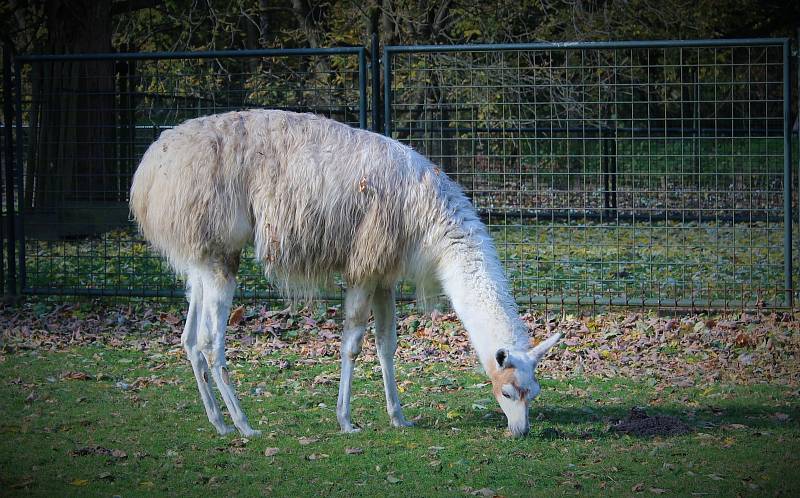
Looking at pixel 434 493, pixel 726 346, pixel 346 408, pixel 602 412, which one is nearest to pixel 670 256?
pixel 726 346

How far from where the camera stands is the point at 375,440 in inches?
225

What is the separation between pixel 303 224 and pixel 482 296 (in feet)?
4.04

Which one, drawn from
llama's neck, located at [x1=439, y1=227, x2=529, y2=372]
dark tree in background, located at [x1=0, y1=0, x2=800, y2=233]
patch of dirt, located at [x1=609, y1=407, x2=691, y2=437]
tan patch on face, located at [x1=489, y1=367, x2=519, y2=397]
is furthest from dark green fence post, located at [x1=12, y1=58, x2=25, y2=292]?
patch of dirt, located at [x1=609, y1=407, x2=691, y2=437]

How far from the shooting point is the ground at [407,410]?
A: 16.2ft

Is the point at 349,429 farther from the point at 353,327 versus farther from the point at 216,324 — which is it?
the point at 216,324

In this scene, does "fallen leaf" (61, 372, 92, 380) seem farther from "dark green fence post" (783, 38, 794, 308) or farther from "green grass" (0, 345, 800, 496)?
"dark green fence post" (783, 38, 794, 308)

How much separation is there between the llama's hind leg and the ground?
0.12 metres

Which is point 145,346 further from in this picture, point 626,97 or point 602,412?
point 626,97

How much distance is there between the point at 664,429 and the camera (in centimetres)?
584

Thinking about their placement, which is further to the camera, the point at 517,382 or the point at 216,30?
the point at 216,30

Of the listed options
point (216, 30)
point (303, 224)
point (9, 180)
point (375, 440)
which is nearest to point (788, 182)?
point (303, 224)

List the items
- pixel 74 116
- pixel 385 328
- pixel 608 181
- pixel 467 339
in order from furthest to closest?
pixel 608 181
pixel 74 116
pixel 467 339
pixel 385 328

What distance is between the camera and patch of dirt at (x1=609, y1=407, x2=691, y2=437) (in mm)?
5797

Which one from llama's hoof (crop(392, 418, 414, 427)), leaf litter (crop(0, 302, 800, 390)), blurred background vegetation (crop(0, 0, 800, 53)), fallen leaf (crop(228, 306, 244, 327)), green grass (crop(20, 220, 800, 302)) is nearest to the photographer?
llama's hoof (crop(392, 418, 414, 427))
